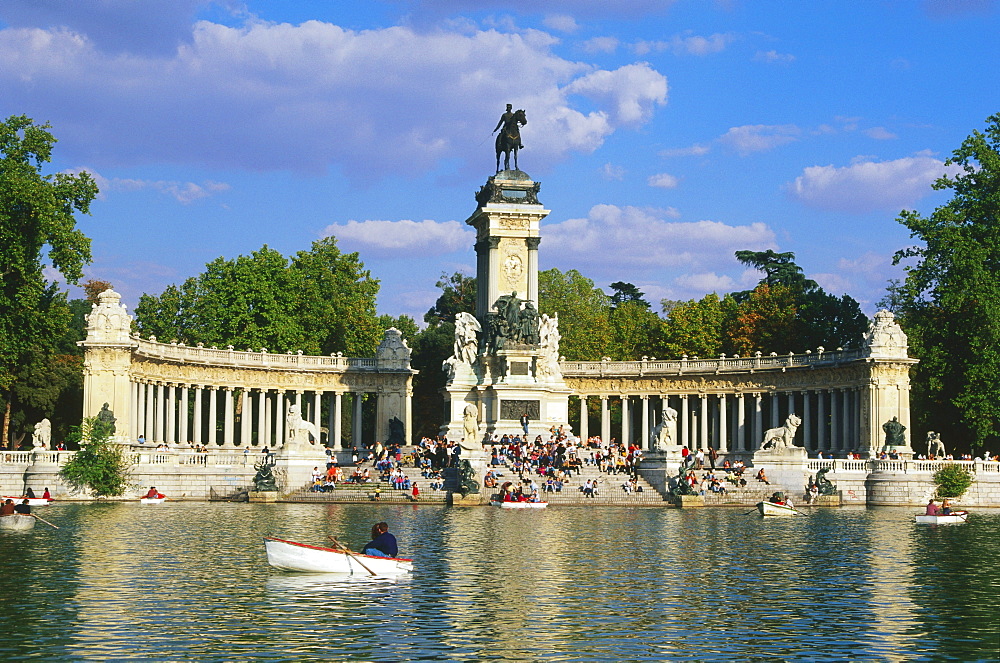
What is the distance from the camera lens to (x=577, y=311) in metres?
104

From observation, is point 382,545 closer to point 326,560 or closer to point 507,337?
point 326,560

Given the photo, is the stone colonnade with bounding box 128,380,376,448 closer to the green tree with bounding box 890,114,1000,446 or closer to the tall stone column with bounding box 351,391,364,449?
the tall stone column with bounding box 351,391,364,449

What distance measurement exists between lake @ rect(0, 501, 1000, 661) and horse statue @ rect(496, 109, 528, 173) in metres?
37.6

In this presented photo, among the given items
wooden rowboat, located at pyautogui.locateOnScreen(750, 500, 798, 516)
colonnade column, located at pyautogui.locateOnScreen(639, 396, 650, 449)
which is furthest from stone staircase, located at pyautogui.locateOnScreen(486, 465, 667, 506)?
colonnade column, located at pyautogui.locateOnScreen(639, 396, 650, 449)

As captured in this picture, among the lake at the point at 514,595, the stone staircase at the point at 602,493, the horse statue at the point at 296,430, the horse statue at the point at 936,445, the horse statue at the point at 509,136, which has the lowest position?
the lake at the point at 514,595

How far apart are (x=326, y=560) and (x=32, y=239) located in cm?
4390

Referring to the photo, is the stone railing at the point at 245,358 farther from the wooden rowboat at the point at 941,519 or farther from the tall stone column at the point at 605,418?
the wooden rowboat at the point at 941,519

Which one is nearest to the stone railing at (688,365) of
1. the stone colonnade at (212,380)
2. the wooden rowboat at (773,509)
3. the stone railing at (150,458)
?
the stone colonnade at (212,380)

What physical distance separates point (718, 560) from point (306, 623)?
1261cm

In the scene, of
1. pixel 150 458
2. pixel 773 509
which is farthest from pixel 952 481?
pixel 150 458

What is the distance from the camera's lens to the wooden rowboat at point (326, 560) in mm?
27359

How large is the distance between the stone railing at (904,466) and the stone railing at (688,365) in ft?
59.5

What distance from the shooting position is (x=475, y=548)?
33.3m

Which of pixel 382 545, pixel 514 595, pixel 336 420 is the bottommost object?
pixel 514 595
